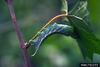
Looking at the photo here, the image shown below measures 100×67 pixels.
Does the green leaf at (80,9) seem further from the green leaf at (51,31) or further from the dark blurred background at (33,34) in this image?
the dark blurred background at (33,34)

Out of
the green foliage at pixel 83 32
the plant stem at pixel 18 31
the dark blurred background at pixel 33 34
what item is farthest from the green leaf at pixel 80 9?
the dark blurred background at pixel 33 34

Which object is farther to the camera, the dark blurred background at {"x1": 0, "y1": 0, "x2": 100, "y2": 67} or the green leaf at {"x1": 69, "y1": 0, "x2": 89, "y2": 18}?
the dark blurred background at {"x1": 0, "y1": 0, "x2": 100, "y2": 67}

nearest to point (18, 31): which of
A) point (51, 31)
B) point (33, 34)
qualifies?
point (51, 31)

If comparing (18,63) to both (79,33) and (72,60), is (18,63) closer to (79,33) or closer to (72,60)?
(72,60)

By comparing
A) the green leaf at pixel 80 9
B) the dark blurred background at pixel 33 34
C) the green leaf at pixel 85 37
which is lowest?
the green leaf at pixel 85 37

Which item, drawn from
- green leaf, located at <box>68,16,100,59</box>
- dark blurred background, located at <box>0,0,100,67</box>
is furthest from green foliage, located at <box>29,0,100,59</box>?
dark blurred background, located at <box>0,0,100,67</box>

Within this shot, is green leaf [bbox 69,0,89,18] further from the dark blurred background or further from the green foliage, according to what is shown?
the dark blurred background

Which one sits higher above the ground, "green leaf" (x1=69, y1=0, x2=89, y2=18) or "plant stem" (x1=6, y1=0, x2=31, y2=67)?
"green leaf" (x1=69, y1=0, x2=89, y2=18)
